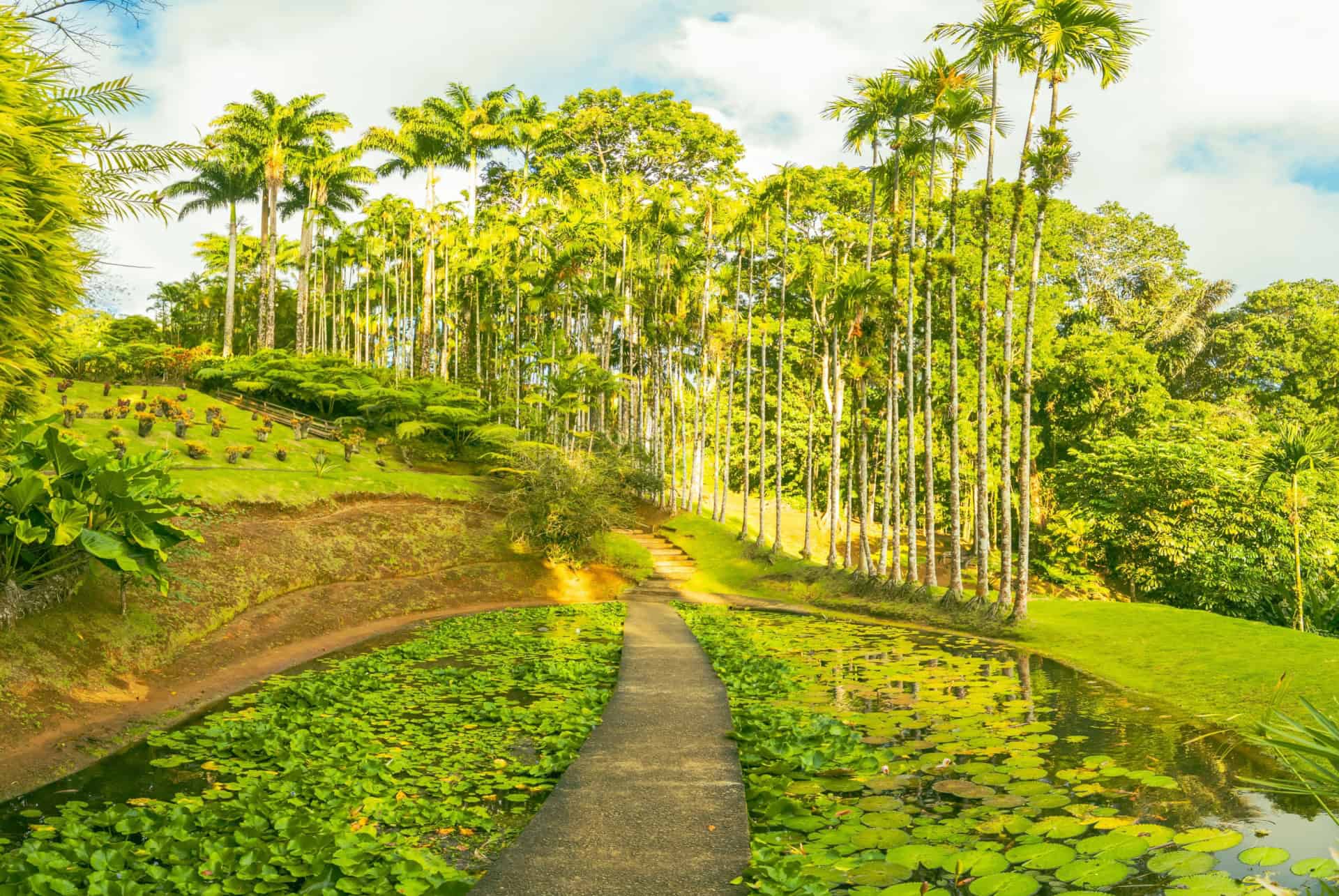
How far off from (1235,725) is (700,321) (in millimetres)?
25029

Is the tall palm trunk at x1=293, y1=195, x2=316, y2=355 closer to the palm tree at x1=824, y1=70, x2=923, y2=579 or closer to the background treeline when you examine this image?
the background treeline

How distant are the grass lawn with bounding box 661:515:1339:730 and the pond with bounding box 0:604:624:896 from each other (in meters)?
5.13

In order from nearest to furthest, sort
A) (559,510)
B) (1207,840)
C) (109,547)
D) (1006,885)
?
(1006,885) < (1207,840) < (109,547) < (559,510)

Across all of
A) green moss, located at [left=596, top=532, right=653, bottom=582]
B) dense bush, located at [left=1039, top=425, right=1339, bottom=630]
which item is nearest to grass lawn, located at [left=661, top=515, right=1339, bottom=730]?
green moss, located at [left=596, top=532, right=653, bottom=582]

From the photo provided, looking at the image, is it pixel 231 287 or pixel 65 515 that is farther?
pixel 231 287

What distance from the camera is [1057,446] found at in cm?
3148

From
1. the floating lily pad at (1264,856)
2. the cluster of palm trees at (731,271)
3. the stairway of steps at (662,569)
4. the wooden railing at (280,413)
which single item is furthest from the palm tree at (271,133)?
the floating lily pad at (1264,856)

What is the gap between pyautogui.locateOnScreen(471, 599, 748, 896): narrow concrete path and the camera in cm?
398

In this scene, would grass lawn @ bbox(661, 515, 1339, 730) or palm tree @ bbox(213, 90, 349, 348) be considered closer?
grass lawn @ bbox(661, 515, 1339, 730)

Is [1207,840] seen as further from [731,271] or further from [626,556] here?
[731,271]

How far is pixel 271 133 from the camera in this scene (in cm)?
3931

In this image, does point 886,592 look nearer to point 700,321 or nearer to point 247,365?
point 700,321

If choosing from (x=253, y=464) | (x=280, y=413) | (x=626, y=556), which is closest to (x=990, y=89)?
(x=626, y=556)

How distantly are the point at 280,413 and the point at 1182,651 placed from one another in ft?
97.1
